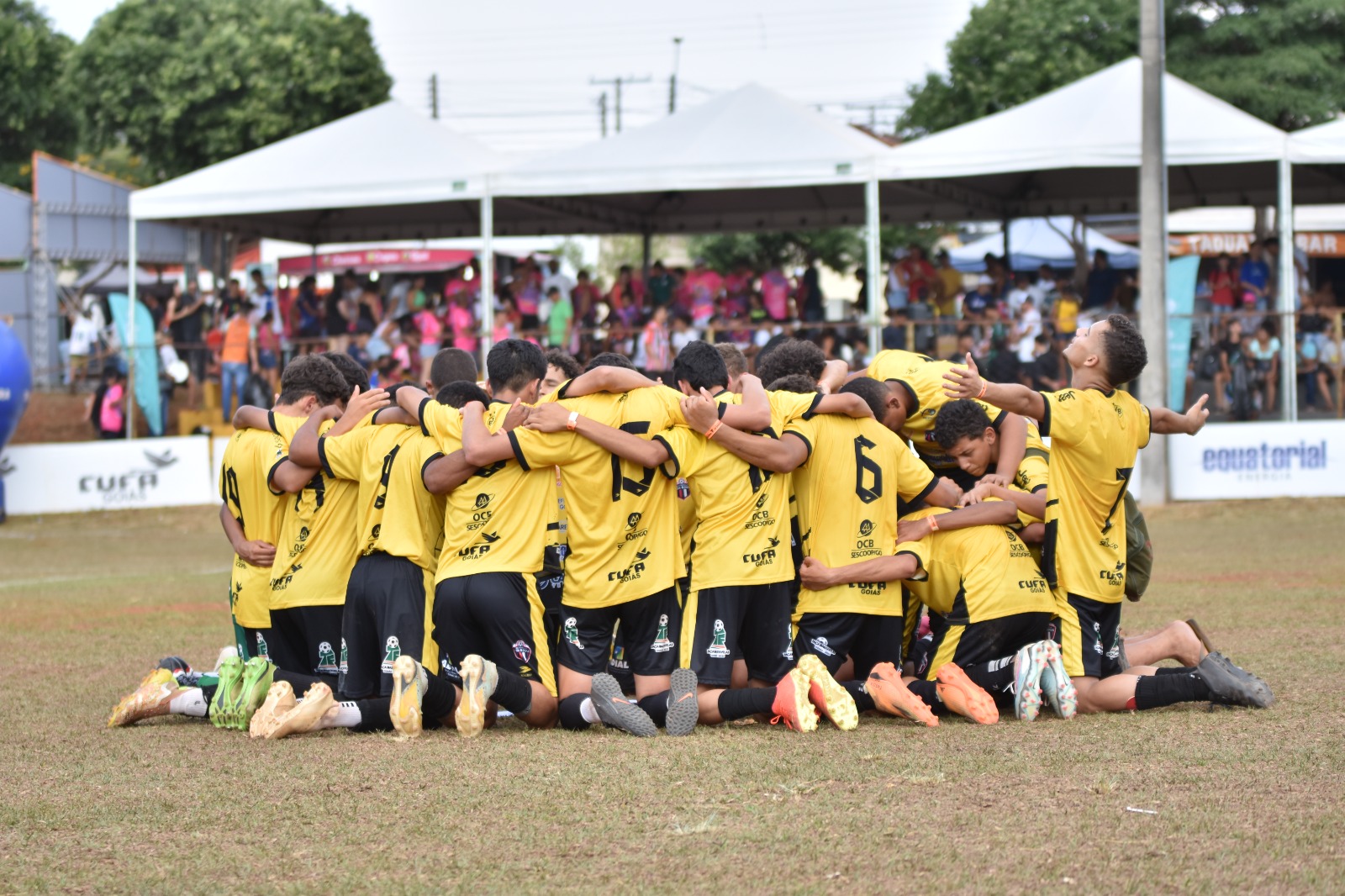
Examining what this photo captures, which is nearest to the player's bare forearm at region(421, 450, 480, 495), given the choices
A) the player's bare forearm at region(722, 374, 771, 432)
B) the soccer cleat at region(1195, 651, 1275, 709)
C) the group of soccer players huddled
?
the group of soccer players huddled

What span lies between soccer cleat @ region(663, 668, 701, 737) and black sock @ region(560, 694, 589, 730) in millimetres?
436

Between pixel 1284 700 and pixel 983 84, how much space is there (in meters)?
31.9

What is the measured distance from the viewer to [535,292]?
24219 mm

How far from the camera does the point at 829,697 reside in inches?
261

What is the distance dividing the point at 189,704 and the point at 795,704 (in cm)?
309

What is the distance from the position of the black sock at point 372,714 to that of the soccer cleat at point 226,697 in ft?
1.98

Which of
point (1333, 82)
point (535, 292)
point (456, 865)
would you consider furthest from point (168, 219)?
point (1333, 82)

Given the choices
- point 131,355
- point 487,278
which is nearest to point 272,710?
point 487,278

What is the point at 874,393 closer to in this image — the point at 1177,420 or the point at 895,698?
the point at 1177,420

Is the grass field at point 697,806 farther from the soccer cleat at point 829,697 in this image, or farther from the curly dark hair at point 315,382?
the curly dark hair at point 315,382

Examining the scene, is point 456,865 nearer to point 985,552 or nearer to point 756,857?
point 756,857

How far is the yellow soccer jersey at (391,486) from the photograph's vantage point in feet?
23.6

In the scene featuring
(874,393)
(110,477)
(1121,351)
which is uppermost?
(1121,351)

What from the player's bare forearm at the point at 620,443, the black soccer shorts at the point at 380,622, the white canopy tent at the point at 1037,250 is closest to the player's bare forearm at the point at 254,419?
the black soccer shorts at the point at 380,622
